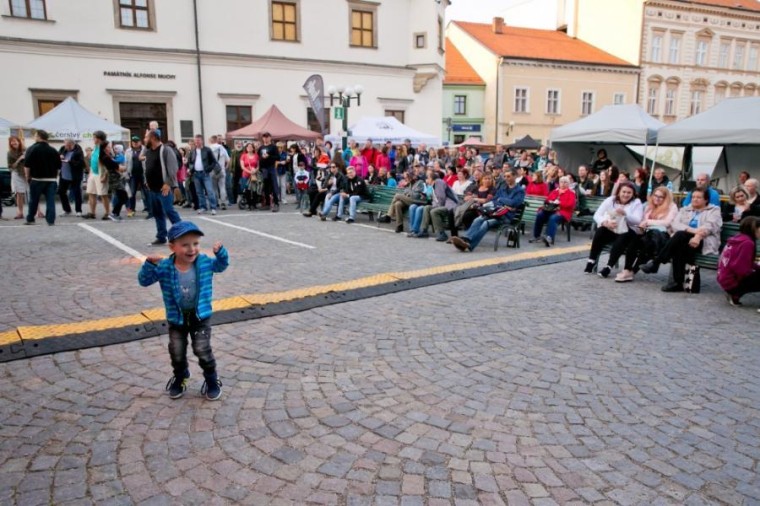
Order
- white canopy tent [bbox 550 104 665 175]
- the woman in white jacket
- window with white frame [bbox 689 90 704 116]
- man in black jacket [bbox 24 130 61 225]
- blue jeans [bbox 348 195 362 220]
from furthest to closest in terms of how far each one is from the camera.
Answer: window with white frame [bbox 689 90 704 116]
white canopy tent [bbox 550 104 665 175]
blue jeans [bbox 348 195 362 220]
man in black jacket [bbox 24 130 61 225]
the woman in white jacket

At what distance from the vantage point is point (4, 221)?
13188 millimetres

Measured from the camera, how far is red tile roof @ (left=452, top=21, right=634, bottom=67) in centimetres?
4766

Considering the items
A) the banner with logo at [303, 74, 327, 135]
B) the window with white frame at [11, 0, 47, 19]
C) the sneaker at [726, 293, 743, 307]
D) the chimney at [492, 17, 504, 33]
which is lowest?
the sneaker at [726, 293, 743, 307]

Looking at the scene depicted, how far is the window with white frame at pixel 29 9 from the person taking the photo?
22.8 m

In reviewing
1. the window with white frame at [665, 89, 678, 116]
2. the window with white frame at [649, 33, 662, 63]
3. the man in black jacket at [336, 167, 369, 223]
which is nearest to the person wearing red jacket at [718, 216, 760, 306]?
the man in black jacket at [336, 167, 369, 223]

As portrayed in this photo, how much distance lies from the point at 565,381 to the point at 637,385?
0.54 meters

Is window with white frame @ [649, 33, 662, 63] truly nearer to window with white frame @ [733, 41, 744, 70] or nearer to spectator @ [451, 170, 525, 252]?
window with white frame @ [733, 41, 744, 70]

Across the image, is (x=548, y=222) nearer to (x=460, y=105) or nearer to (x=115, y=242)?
(x=115, y=242)

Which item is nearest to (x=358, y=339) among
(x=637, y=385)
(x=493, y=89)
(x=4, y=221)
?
(x=637, y=385)

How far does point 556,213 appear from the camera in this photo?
36.7 ft

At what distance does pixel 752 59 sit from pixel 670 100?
10.8 metres

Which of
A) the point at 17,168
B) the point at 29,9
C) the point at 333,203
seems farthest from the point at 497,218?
the point at 29,9

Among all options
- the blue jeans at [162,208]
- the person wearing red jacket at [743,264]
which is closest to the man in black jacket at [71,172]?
the blue jeans at [162,208]

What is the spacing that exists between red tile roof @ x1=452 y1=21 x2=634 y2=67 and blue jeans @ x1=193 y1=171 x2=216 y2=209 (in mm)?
36328
